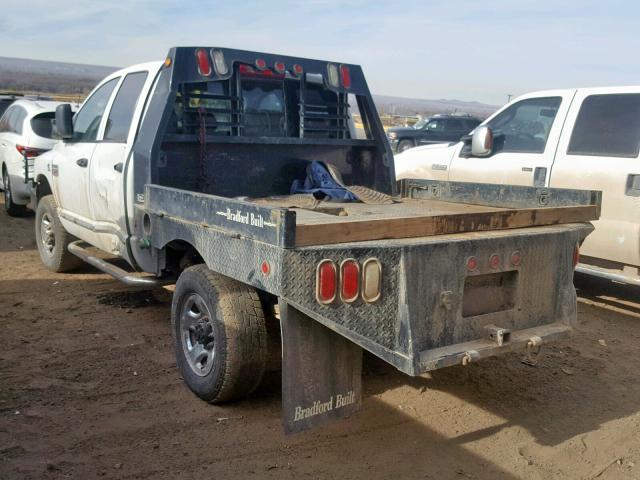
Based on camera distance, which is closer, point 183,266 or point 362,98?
point 183,266

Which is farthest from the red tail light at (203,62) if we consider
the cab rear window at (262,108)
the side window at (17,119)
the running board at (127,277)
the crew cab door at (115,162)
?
the side window at (17,119)

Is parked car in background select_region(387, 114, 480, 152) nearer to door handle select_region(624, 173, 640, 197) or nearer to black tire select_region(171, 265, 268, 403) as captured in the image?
door handle select_region(624, 173, 640, 197)

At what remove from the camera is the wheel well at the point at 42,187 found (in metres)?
7.22

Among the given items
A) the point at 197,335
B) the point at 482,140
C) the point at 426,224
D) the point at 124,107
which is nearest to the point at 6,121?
the point at 124,107

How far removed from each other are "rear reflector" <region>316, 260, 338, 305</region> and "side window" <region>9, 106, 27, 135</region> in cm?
880

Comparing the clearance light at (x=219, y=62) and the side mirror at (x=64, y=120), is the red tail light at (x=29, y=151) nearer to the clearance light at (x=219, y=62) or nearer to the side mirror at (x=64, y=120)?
the side mirror at (x=64, y=120)

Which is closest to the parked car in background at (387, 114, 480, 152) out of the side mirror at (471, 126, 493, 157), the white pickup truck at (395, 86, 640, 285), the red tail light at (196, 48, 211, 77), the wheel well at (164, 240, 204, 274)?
the white pickup truck at (395, 86, 640, 285)

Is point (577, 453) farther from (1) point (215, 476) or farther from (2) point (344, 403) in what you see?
(1) point (215, 476)

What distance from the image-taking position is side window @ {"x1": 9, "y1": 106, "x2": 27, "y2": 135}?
417 inches

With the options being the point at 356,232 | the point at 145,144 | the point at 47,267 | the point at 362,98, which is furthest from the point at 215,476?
the point at 47,267

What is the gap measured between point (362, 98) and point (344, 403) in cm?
309

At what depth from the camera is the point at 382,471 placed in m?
3.46

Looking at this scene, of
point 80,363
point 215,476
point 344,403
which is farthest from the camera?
point 80,363

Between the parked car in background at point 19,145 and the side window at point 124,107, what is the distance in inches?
182
